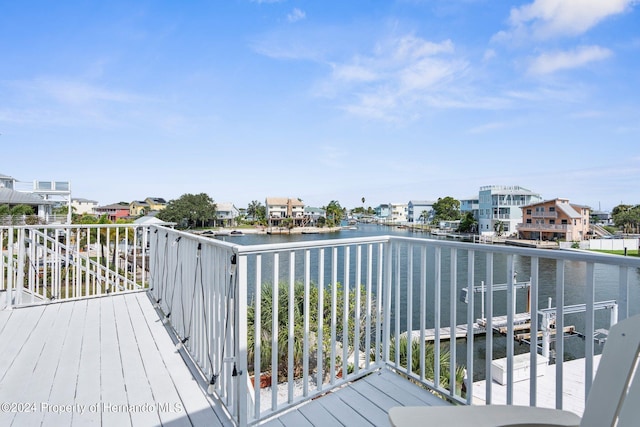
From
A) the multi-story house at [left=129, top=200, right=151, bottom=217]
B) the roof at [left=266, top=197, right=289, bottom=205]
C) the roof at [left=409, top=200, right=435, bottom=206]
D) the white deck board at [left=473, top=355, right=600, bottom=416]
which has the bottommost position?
the white deck board at [left=473, top=355, right=600, bottom=416]

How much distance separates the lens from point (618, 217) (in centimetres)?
4134

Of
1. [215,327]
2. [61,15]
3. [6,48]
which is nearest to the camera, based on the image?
[215,327]

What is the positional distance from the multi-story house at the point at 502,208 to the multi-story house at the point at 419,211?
66.2 ft

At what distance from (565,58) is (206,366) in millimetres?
22698

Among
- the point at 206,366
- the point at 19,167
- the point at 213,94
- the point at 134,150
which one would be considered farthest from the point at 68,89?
the point at 19,167

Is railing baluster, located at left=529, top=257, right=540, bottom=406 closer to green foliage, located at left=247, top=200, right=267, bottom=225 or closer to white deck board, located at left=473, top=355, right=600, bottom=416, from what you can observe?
white deck board, located at left=473, top=355, right=600, bottom=416

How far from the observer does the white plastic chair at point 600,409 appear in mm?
944

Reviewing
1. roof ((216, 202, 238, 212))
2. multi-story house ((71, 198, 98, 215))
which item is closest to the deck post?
Result: roof ((216, 202, 238, 212))

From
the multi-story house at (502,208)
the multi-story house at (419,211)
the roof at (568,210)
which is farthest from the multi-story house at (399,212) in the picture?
the roof at (568,210)

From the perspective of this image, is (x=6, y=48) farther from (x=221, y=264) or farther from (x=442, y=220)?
(x=442, y=220)

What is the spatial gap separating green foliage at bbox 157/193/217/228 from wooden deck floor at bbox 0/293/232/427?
43977 mm

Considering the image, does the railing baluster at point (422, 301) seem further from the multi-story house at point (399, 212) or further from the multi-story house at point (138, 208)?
the multi-story house at point (399, 212)

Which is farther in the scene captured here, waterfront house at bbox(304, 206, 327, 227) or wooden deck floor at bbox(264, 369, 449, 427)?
waterfront house at bbox(304, 206, 327, 227)

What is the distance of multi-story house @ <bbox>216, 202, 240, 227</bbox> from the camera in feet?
171
